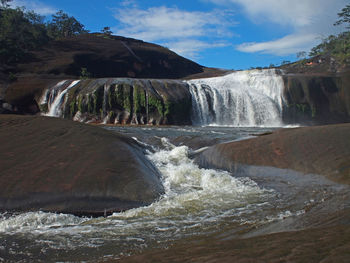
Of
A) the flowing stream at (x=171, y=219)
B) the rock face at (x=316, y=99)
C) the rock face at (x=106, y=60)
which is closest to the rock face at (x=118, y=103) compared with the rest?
the rock face at (x=316, y=99)

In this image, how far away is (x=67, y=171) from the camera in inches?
157

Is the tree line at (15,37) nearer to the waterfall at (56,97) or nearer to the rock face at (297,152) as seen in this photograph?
the waterfall at (56,97)

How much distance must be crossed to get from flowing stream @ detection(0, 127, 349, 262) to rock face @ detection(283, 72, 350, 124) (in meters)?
16.2

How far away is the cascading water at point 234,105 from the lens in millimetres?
18953

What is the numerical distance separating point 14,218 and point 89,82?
16.8 m

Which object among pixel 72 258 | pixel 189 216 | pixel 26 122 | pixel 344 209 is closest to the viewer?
pixel 72 258

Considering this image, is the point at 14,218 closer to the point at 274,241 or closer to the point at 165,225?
the point at 165,225

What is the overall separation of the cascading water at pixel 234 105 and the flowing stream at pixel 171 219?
14.0m

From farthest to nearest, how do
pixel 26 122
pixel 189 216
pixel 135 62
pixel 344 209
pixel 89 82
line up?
1. pixel 135 62
2. pixel 89 82
3. pixel 26 122
4. pixel 189 216
5. pixel 344 209

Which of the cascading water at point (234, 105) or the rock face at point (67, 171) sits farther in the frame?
the cascading water at point (234, 105)

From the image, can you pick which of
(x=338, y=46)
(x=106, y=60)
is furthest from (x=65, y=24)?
(x=338, y=46)

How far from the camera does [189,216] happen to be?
3.49 m

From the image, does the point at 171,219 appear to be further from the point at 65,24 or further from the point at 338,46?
the point at 65,24

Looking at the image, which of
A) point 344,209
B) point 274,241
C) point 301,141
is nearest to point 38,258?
point 274,241
